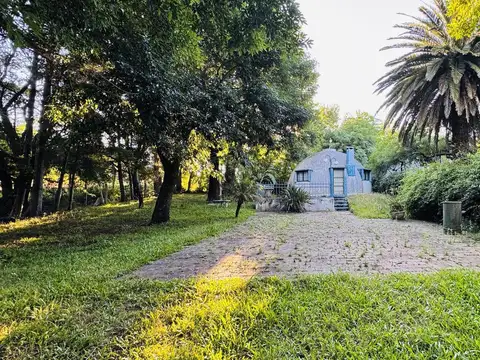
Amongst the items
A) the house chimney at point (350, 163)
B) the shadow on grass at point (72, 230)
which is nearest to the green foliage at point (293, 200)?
the shadow on grass at point (72, 230)

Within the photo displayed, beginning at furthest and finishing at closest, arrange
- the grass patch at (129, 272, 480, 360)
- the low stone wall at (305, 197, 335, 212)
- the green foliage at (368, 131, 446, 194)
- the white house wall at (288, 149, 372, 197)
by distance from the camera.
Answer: the white house wall at (288, 149, 372, 197)
the green foliage at (368, 131, 446, 194)
the low stone wall at (305, 197, 335, 212)
the grass patch at (129, 272, 480, 360)

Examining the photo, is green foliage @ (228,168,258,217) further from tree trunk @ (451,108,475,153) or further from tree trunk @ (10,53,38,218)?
tree trunk @ (10,53,38,218)

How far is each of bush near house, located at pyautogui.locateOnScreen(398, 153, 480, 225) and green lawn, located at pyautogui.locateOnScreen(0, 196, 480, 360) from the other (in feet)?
16.1

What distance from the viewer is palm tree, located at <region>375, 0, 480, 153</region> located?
10.6 metres

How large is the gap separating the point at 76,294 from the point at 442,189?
9.35 m

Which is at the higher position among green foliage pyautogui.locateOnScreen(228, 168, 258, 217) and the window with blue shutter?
the window with blue shutter

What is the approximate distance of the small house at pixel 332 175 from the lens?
19.6 metres

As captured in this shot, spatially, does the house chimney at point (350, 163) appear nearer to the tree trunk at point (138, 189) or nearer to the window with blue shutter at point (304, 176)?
the window with blue shutter at point (304, 176)

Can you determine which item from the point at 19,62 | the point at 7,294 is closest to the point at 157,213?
the point at 7,294

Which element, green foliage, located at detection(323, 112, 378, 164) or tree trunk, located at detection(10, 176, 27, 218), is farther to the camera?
green foliage, located at detection(323, 112, 378, 164)

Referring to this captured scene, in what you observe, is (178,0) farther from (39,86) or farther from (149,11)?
(39,86)

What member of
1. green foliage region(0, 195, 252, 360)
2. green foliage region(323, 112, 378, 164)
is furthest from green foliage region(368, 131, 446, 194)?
green foliage region(0, 195, 252, 360)

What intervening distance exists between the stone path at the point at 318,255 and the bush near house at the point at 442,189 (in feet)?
3.85

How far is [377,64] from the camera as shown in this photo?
12883 mm
